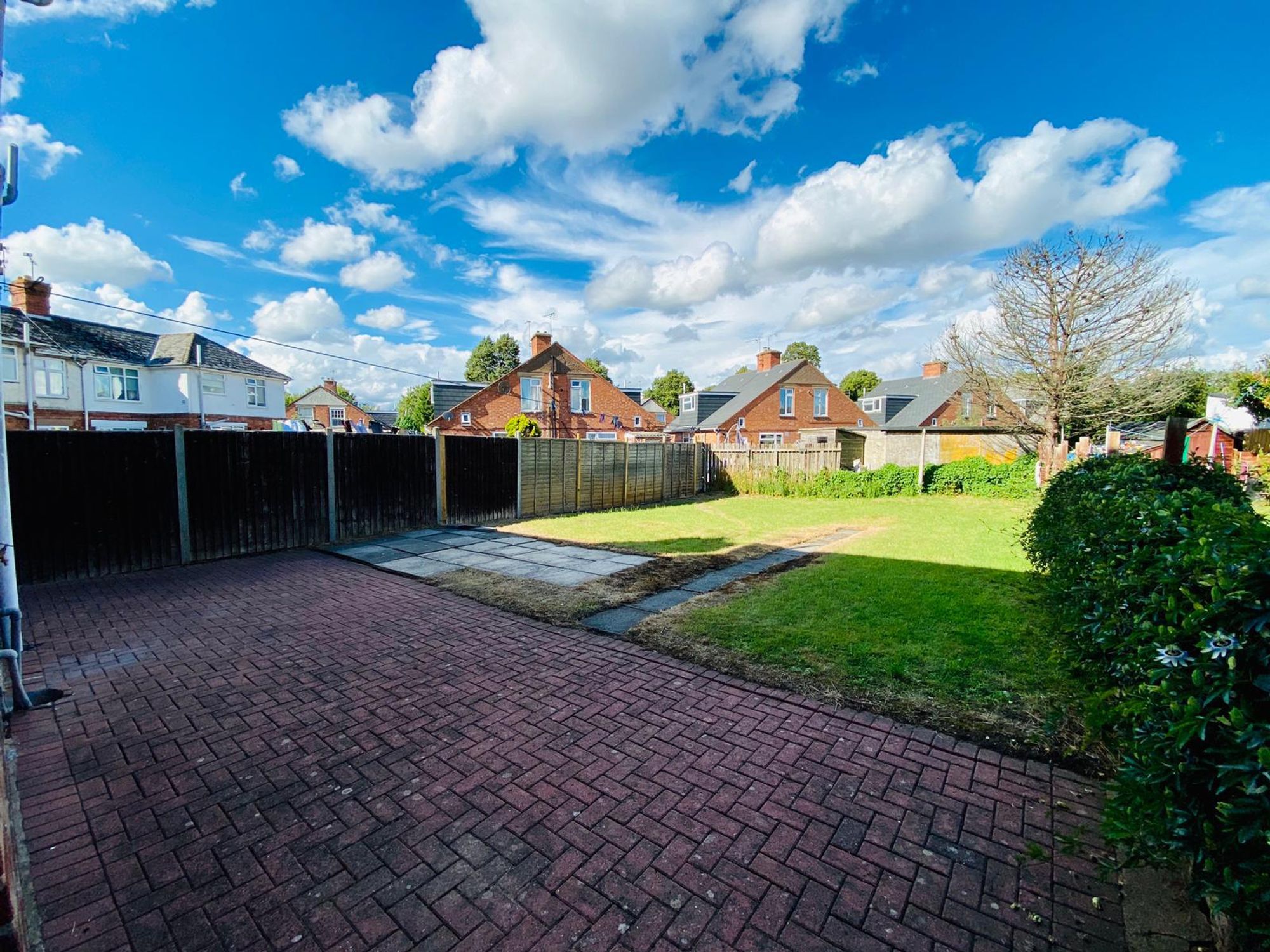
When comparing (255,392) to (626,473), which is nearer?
(626,473)

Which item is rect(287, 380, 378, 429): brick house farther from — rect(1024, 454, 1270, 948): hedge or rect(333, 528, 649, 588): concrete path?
rect(1024, 454, 1270, 948): hedge

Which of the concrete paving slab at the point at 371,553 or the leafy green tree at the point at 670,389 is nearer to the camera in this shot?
the concrete paving slab at the point at 371,553

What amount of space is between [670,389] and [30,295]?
58796 millimetres

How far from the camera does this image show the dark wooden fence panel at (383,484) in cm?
984

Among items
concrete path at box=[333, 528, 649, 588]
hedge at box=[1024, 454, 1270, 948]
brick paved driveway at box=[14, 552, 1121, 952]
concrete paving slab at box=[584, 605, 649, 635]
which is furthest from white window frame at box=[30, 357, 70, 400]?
hedge at box=[1024, 454, 1270, 948]

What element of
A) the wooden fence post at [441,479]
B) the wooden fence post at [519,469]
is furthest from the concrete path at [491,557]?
the wooden fence post at [519,469]

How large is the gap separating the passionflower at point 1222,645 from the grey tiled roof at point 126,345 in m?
32.9

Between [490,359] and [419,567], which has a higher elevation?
[490,359]

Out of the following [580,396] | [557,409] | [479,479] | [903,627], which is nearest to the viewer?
[903,627]

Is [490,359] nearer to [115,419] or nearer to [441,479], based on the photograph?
[115,419]

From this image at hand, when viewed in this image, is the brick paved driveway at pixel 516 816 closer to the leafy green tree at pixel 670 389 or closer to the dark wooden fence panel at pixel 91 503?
the dark wooden fence panel at pixel 91 503

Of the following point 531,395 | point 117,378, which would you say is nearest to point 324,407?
point 117,378

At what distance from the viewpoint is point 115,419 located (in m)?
26.0

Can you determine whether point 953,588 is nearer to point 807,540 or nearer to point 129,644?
point 807,540
